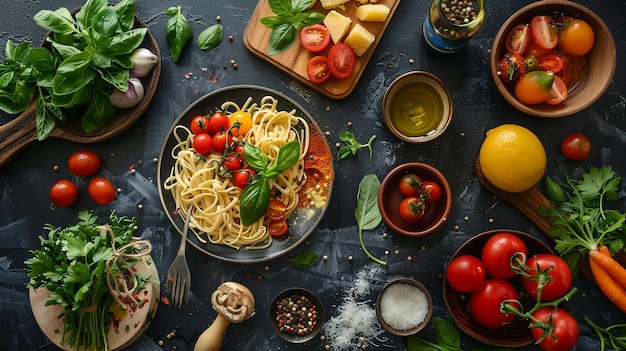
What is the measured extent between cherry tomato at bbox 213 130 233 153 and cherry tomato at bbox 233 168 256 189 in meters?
0.13

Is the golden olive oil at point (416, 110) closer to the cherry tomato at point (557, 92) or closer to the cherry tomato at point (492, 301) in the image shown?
the cherry tomato at point (557, 92)

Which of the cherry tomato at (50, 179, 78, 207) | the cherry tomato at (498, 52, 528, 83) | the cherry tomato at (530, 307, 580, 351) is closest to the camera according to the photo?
the cherry tomato at (530, 307, 580, 351)

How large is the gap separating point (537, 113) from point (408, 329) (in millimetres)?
1116

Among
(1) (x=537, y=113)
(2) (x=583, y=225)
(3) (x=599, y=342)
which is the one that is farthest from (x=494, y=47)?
(3) (x=599, y=342)

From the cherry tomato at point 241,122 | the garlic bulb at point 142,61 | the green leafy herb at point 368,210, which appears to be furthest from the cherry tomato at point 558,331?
the garlic bulb at point 142,61

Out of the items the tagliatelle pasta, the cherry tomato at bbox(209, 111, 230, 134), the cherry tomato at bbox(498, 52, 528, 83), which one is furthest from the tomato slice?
the cherry tomato at bbox(209, 111, 230, 134)

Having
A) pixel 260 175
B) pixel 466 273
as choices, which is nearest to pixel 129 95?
pixel 260 175

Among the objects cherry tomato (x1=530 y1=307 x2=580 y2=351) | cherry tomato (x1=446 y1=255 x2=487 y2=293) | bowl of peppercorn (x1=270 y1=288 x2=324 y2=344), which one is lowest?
bowl of peppercorn (x1=270 y1=288 x2=324 y2=344)

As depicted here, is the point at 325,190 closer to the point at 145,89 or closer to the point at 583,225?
the point at 145,89

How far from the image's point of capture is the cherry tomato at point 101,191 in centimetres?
278

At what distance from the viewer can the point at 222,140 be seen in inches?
104

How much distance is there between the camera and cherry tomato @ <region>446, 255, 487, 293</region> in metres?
2.58

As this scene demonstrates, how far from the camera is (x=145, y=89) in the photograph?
2771 mm

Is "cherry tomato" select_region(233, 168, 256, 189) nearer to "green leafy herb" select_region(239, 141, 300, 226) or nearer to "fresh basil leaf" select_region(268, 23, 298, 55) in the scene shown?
"green leafy herb" select_region(239, 141, 300, 226)
